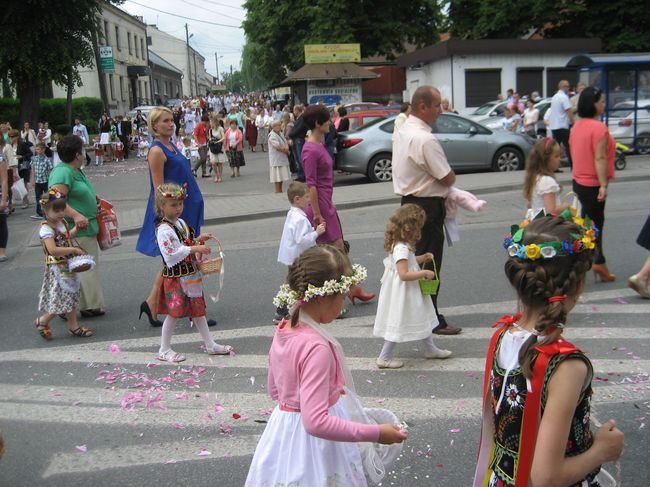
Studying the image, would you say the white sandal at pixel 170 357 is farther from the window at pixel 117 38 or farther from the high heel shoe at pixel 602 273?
the window at pixel 117 38

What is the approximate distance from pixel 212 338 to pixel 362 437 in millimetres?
3788

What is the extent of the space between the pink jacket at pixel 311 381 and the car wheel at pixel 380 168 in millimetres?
13477

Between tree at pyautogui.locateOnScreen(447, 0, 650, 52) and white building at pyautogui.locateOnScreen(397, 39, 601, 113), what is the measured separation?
4.16 metres

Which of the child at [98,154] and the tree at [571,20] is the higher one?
the tree at [571,20]

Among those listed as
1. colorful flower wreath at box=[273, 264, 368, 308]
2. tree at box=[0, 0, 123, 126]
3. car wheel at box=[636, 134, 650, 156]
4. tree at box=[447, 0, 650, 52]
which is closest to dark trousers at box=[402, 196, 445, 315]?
colorful flower wreath at box=[273, 264, 368, 308]

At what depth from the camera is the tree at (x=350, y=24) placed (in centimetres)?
3853

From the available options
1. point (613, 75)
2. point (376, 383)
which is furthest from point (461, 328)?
point (613, 75)

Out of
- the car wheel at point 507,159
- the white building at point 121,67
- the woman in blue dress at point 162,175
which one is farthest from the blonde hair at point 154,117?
the white building at point 121,67

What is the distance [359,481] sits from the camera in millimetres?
2531

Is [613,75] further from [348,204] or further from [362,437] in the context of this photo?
[362,437]

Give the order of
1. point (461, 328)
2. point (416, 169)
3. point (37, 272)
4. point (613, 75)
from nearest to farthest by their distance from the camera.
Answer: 1. point (416, 169)
2. point (461, 328)
3. point (37, 272)
4. point (613, 75)

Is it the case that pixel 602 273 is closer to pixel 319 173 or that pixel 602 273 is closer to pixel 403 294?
pixel 403 294

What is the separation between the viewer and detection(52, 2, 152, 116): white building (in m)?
54.3

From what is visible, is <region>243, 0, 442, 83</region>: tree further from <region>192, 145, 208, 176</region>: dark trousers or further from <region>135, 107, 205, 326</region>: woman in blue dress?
<region>135, 107, 205, 326</region>: woman in blue dress
